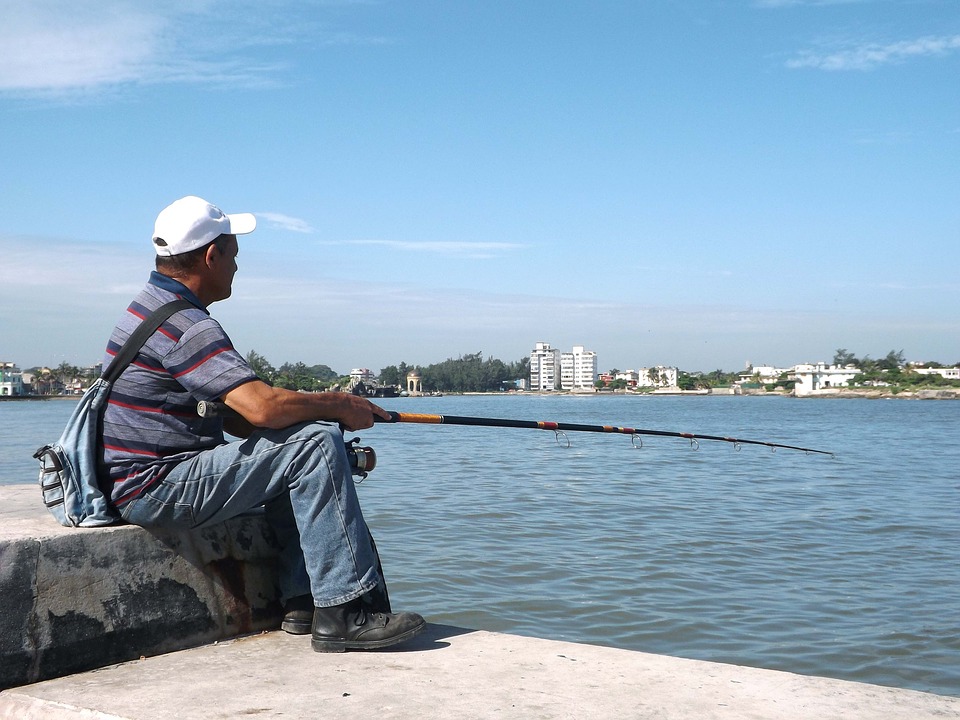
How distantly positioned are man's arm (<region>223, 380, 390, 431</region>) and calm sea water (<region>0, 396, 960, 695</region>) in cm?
338

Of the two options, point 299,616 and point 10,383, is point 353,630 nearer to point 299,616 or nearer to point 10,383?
point 299,616

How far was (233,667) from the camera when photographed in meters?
3.14

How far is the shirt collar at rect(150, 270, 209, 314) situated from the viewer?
11.0 feet

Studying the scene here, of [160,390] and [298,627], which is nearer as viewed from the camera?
[160,390]

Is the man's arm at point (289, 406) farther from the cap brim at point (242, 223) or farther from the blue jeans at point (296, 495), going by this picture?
the cap brim at point (242, 223)

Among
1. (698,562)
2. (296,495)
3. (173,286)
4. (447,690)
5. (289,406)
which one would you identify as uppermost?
(173,286)

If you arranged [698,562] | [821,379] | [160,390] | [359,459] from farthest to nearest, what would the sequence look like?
[821,379]
[698,562]
[359,459]
[160,390]

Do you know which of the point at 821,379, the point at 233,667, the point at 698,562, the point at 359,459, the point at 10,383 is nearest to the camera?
the point at 233,667

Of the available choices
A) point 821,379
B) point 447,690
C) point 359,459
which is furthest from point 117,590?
point 821,379

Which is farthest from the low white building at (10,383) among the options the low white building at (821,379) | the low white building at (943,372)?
the low white building at (943,372)

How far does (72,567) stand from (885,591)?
676 cm

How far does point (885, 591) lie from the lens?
786 cm

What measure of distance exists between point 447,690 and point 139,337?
152 cm

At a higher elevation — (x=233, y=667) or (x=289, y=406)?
(x=289, y=406)
